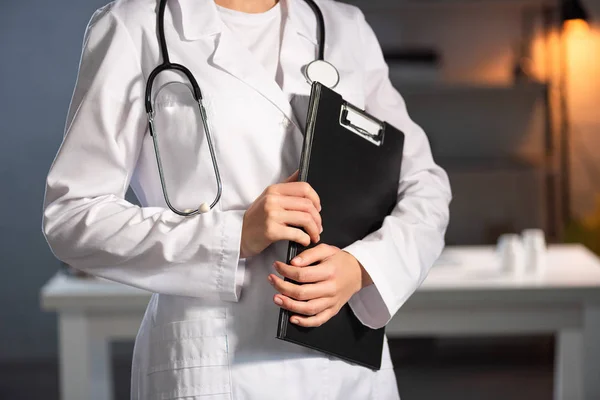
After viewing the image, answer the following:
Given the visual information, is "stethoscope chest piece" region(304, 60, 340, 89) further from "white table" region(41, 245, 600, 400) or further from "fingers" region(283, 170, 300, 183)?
"white table" region(41, 245, 600, 400)

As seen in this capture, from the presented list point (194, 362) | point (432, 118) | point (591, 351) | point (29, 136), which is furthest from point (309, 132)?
point (29, 136)

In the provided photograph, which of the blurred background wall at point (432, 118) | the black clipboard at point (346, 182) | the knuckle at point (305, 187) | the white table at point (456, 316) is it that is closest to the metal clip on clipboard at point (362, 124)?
the black clipboard at point (346, 182)

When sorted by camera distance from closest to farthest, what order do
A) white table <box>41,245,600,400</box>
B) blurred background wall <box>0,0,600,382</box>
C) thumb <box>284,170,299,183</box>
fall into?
thumb <box>284,170,299,183</box> < white table <box>41,245,600,400</box> < blurred background wall <box>0,0,600,382</box>

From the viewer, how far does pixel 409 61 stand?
400 cm

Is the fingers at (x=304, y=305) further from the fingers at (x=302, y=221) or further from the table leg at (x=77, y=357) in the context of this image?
the table leg at (x=77, y=357)

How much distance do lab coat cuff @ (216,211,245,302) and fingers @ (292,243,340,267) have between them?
0.26ft

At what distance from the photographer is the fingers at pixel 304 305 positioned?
95cm

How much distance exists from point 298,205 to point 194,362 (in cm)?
26

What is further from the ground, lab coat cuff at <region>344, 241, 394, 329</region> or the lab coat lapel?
the lab coat lapel

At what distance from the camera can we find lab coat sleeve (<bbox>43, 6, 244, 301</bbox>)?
991 millimetres

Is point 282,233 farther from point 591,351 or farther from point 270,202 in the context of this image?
point 591,351

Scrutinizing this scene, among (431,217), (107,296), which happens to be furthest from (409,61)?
(431,217)

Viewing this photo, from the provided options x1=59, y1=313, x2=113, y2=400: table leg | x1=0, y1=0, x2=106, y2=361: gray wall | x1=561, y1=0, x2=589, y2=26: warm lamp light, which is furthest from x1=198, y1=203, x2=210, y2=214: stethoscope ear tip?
x1=0, y1=0, x2=106, y2=361: gray wall

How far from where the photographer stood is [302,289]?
0.96m
